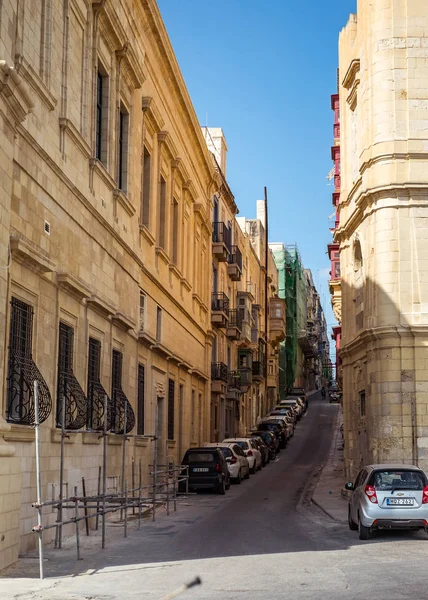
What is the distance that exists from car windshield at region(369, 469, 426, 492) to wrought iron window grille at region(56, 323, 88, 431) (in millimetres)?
5831

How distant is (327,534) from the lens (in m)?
17.7

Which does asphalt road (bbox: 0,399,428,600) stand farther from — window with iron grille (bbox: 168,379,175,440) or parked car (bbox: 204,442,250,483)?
parked car (bbox: 204,442,250,483)

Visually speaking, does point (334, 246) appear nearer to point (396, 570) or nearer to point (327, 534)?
point (327, 534)

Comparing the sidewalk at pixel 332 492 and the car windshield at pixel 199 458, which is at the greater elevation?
the car windshield at pixel 199 458

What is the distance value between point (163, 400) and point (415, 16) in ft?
47.6

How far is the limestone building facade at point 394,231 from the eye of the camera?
80.5 ft

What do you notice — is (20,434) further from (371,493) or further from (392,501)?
(392,501)

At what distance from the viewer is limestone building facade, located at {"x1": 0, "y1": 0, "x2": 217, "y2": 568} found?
13984 mm

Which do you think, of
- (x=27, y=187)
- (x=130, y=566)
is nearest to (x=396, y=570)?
(x=130, y=566)

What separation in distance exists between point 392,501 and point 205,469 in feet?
41.5

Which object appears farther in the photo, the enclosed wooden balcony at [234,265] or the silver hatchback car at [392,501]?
the enclosed wooden balcony at [234,265]

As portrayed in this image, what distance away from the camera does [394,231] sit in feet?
82.1

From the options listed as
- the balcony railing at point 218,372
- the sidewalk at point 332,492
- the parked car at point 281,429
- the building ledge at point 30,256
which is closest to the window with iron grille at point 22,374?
the building ledge at point 30,256

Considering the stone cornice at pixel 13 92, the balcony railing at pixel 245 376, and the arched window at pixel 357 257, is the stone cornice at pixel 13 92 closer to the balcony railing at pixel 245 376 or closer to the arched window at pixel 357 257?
the arched window at pixel 357 257
